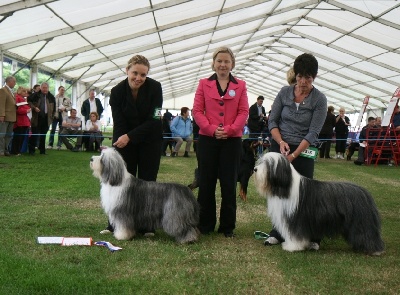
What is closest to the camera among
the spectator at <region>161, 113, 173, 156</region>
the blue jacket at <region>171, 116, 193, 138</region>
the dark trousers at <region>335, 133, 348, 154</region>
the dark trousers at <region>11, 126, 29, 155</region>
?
the dark trousers at <region>11, 126, 29, 155</region>

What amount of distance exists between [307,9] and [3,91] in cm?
1081

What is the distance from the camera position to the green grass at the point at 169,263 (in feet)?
9.52

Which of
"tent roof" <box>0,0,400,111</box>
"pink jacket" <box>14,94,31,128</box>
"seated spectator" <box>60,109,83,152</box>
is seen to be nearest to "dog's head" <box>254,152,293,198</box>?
"tent roof" <box>0,0,400,111</box>

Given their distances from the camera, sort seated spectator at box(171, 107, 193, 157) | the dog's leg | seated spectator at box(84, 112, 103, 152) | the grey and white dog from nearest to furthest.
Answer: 1. the dog's leg
2. the grey and white dog
3. seated spectator at box(84, 112, 103, 152)
4. seated spectator at box(171, 107, 193, 157)

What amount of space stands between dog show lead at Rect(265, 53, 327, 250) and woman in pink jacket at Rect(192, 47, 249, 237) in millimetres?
334

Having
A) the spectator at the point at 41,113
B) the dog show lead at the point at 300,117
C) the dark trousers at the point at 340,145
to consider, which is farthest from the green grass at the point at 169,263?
the dark trousers at the point at 340,145

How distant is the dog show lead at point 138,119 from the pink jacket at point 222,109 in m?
0.39

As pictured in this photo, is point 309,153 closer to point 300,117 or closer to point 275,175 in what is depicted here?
point 300,117

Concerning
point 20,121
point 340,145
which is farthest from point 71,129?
point 340,145

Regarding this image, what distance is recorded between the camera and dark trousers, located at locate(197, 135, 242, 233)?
4312 millimetres

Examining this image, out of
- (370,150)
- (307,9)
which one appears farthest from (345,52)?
(370,150)

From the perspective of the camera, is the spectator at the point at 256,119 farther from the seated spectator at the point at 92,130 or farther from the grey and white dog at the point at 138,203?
the grey and white dog at the point at 138,203

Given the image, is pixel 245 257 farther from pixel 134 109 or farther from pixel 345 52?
pixel 345 52

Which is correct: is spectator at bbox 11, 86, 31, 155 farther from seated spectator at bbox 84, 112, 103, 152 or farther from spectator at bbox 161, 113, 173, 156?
spectator at bbox 161, 113, 173, 156
